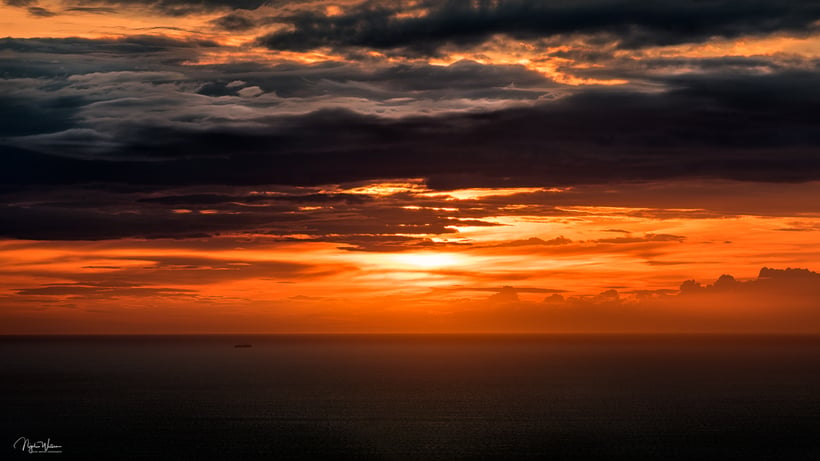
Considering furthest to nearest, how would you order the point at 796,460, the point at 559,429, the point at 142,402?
the point at 142,402, the point at 559,429, the point at 796,460

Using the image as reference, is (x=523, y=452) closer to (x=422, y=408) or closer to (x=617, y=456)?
(x=617, y=456)

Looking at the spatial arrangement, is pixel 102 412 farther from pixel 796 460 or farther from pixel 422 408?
pixel 796 460

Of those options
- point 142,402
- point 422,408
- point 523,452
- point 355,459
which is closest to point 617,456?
point 523,452

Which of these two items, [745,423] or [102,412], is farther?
[102,412]

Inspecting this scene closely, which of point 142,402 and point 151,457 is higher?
point 151,457

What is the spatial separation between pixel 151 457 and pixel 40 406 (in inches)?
2753

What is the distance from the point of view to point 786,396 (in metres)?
190

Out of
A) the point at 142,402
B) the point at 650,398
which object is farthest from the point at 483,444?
the point at 142,402

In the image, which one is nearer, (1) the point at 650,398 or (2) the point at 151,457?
(2) the point at 151,457

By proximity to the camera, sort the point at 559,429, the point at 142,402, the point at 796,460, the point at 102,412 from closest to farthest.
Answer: the point at 796,460, the point at 559,429, the point at 102,412, the point at 142,402

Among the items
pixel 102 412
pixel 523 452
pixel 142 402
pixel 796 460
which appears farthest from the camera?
pixel 142 402

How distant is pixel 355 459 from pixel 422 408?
55.9 meters

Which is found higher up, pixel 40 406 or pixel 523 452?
pixel 523 452

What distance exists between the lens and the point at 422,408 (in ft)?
556
